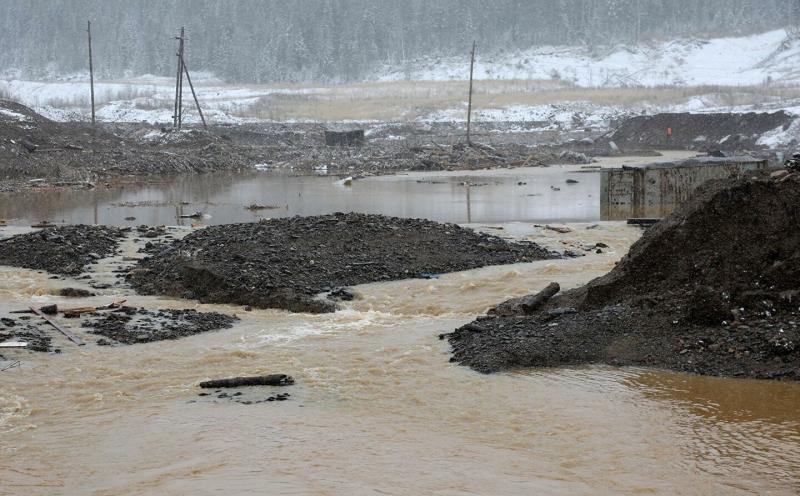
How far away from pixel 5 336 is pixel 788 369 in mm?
9392

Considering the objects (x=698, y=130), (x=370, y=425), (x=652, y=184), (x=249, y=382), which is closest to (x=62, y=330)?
(x=249, y=382)

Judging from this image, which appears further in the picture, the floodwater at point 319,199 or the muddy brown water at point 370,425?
the floodwater at point 319,199

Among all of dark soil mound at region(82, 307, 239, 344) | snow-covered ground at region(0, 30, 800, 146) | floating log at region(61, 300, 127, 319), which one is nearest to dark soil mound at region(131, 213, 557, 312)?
dark soil mound at region(82, 307, 239, 344)

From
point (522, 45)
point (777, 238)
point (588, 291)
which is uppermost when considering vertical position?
point (522, 45)

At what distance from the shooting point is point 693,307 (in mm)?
10734

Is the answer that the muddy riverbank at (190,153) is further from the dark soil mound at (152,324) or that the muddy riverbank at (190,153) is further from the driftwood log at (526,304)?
the driftwood log at (526,304)

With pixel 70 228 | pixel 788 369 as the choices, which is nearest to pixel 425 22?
pixel 70 228

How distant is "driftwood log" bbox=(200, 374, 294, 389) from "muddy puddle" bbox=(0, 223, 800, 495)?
0.50 feet

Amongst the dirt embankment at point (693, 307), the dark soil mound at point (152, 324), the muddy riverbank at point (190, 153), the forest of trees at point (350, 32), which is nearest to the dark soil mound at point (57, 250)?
the dark soil mound at point (152, 324)

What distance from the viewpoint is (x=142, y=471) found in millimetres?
7469

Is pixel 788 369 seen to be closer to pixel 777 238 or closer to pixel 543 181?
pixel 777 238

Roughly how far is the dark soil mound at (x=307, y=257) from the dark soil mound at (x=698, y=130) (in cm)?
4286

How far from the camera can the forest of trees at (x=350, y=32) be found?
133 m

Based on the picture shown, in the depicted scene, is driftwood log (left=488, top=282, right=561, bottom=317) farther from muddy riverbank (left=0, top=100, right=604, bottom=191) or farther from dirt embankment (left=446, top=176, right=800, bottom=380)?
muddy riverbank (left=0, top=100, right=604, bottom=191)
